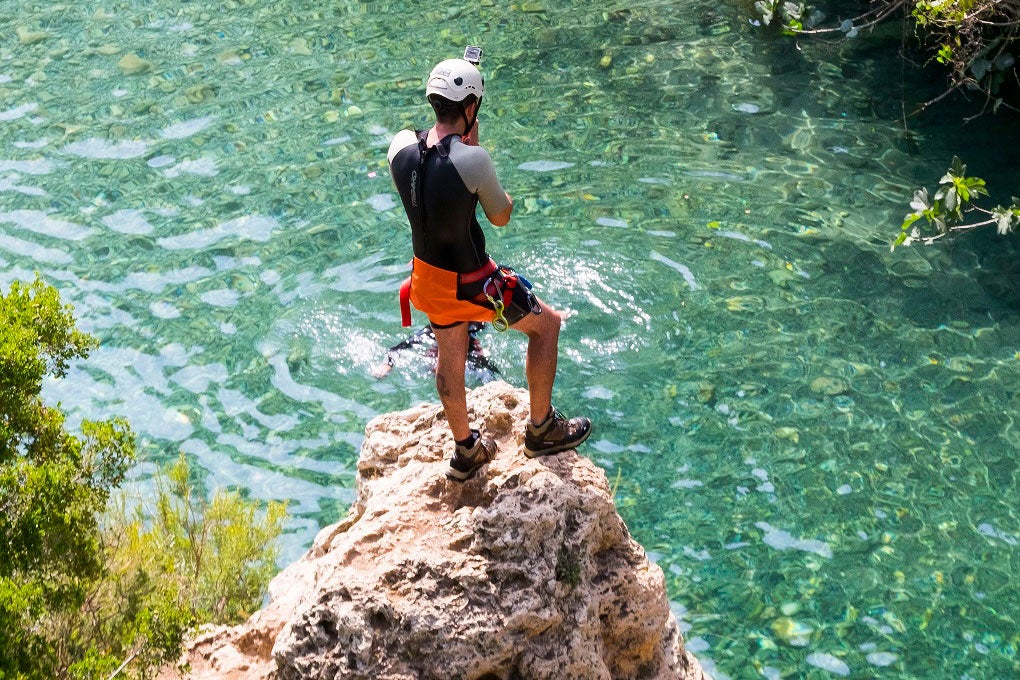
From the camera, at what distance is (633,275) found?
9055 millimetres

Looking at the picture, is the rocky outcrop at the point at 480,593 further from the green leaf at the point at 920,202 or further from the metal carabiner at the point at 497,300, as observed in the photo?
the green leaf at the point at 920,202

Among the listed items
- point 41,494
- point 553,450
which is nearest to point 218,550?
point 41,494

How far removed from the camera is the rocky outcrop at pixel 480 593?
4.33 meters

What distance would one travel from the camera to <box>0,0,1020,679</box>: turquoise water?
6773 millimetres

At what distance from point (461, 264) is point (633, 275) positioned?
4329 mm

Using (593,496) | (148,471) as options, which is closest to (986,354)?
(593,496)

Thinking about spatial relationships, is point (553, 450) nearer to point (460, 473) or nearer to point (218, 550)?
point (460, 473)

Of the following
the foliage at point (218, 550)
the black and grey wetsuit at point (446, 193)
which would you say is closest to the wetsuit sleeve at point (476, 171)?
the black and grey wetsuit at point (446, 193)

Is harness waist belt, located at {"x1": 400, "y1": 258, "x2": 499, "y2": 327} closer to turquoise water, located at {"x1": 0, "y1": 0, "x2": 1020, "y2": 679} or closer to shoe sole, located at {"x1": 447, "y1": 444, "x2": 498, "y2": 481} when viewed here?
shoe sole, located at {"x1": 447, "y1": 444, "x2": 498, "y2": 481}

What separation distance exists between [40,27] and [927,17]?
1106cm

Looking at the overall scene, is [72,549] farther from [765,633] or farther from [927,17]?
[927,17]

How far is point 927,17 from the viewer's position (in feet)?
31.1

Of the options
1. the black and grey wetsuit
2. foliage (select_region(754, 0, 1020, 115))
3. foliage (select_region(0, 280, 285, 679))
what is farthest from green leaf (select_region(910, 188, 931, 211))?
foliage (select_region(0, 280, 285, 679))

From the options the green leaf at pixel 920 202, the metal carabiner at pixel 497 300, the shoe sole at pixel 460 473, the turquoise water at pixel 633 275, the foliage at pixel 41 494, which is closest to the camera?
the foliage at pixel 41 494
